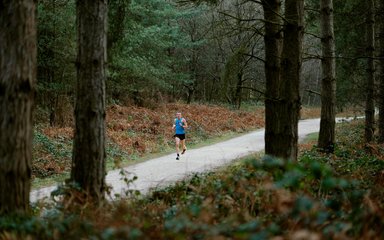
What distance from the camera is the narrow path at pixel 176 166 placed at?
36.4ft

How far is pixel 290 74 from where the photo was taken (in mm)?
8383

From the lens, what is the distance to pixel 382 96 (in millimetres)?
16109

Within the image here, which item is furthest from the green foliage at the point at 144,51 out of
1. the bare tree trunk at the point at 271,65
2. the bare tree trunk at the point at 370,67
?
the bare tree trunk at the point at 271,65

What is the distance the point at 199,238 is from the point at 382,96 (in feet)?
47.9

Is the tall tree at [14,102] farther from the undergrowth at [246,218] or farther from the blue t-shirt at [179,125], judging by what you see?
the blue t-shirt at [179,125]

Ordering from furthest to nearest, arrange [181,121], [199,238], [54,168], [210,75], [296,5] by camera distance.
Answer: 1. [210,75]
2. [181,121]
3. [54,168]
4. [296,5]
5. [199,238]

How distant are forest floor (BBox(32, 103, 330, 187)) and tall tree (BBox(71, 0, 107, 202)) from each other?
274cm

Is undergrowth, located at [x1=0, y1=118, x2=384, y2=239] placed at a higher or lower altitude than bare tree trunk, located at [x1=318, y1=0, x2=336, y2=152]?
lower

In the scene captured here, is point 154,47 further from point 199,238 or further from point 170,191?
point 199,238

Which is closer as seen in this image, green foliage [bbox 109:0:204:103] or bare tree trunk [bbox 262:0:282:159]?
bare tree trunk [bbox 262:0:282:159]

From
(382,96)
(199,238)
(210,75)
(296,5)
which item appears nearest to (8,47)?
(199,238)

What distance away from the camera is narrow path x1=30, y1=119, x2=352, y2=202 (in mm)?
11086

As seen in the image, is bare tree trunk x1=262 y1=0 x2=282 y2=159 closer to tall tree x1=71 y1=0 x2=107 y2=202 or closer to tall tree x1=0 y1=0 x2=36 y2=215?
tall tree x1=71 y1=0 x2=107 y2=202

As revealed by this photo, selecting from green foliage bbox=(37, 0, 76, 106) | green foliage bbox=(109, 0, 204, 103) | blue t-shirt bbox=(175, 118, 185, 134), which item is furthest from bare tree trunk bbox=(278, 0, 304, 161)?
green foliage bbox=(109, 0, 204, 103)
